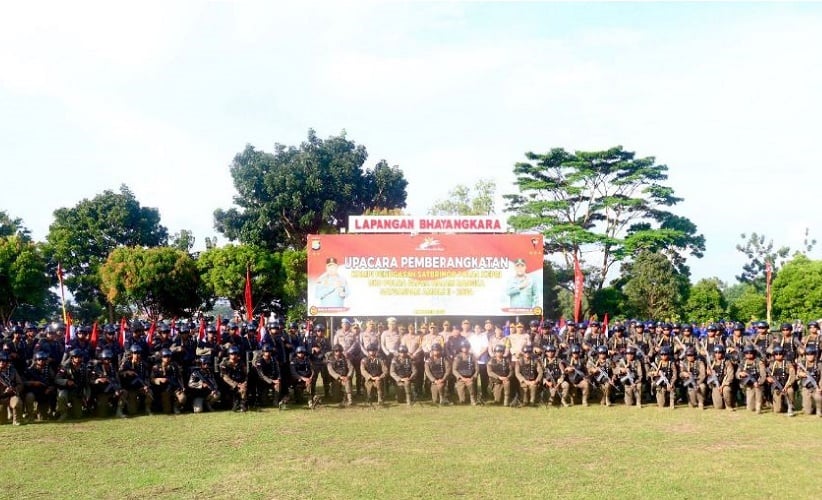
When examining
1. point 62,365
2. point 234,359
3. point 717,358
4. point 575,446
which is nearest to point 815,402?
point 717,358

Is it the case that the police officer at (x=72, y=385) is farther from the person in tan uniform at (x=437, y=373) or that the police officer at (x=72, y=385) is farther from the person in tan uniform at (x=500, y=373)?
the person in tan uniform at (x=500, y=373)

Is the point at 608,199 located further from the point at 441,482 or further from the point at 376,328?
the point at 441,482

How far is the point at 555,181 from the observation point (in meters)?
46.7

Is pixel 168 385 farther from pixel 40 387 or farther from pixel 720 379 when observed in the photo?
pixel 720 379

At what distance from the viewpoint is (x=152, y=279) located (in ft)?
125

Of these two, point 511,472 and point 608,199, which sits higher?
point 608,199

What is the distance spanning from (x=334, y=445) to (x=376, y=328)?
8640mm

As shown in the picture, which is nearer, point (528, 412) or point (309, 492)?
point (309, 492)

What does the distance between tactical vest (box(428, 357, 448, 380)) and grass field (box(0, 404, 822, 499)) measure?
1.73m

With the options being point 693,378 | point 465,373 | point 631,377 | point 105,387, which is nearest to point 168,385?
point 105,387

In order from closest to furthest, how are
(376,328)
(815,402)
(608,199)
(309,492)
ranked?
(309,492), (815,402), (376,328), (608,199)

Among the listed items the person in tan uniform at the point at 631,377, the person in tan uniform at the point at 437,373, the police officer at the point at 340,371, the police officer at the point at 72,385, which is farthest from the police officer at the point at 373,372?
the police officer at the point at 72,385

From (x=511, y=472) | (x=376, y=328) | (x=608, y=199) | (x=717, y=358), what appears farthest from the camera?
(x=608, y=199)

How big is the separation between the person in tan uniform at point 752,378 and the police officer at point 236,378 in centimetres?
1096
